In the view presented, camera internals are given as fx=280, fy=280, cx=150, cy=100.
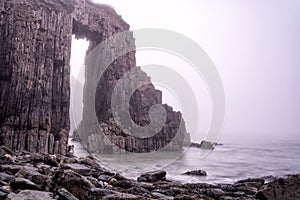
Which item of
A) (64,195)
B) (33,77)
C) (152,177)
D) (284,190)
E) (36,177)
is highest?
(33,77)

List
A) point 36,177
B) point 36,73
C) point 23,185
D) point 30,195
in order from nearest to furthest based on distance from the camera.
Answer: point 30,195 → point 23,185 → point 36,177 → point 36,73

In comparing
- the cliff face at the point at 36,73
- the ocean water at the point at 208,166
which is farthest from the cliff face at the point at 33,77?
the ocean water at the point at 208,166

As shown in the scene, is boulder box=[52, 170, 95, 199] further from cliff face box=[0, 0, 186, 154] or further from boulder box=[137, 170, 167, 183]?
cliff face box=[0, 0, 186, 154]

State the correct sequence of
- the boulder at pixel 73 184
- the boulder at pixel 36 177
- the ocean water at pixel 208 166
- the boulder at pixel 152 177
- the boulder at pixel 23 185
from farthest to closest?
the ocean water at pixel 208 166, the boulder at pixel 152 177, the boulder at pixel 36 177, the boulder at pixel 73 184, the boulder at pixel 23 185

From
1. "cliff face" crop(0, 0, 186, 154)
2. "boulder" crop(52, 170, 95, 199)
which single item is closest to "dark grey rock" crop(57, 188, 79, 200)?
A: "boulder" crop(52, 170, 95, 199)

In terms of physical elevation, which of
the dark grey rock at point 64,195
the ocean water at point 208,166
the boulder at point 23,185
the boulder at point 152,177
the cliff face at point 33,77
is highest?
the cliff face at point 33,77

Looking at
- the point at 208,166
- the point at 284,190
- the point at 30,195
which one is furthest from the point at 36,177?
the point at 208,166

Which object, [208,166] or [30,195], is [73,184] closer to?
[30,195]

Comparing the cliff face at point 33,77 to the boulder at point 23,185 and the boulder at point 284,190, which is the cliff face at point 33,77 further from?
the boulder at point 284,190

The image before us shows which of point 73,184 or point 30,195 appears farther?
point 73,184

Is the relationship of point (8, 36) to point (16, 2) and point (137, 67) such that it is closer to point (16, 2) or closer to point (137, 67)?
point (16, 2)

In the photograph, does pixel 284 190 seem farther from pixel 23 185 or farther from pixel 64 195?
pixel 23 185

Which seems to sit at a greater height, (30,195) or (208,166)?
(30,195)

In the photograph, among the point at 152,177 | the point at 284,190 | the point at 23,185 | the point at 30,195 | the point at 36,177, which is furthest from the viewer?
the point at 152,177
